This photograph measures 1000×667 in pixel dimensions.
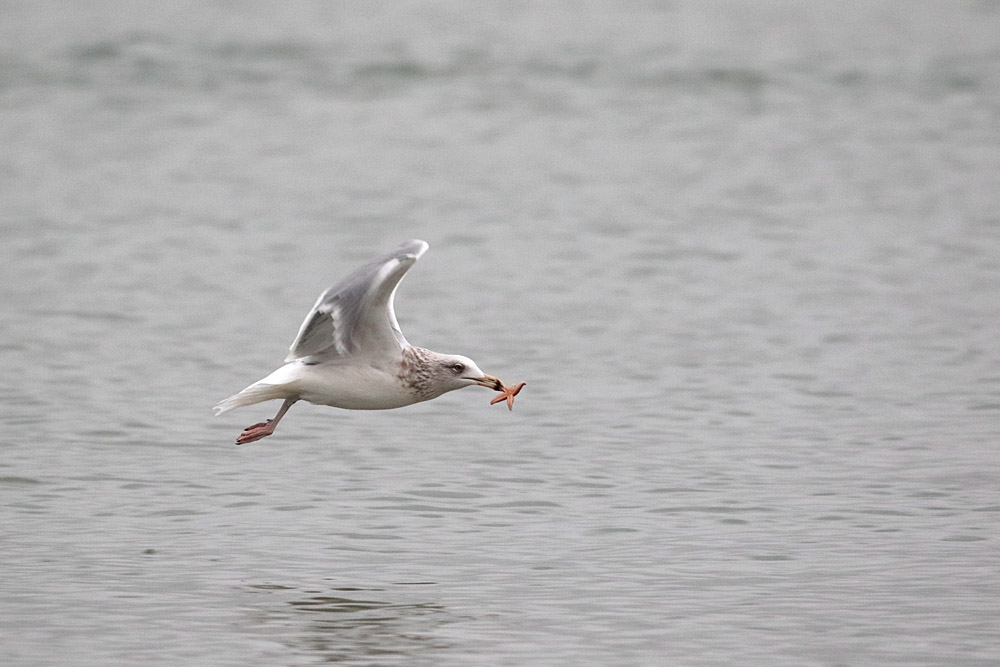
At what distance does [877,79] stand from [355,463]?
892 inches

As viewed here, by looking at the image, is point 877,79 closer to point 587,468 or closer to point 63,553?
point 587,468

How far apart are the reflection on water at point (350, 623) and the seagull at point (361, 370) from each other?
1147 millimetres

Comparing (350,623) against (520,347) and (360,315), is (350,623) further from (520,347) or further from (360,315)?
(520,347)

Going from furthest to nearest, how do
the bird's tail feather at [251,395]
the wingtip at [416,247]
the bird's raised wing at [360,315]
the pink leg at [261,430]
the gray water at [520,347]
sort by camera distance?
the pink leg at [261,430]
the bird's tail feather at [251,395]
the wingtip at [416,247]
the gray water at [520,347]
the bird's raised wing at [360,315]

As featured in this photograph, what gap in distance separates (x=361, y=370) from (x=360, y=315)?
48 cm

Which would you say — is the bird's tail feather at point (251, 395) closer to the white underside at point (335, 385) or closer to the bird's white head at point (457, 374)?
the white underside at point (335, 385)

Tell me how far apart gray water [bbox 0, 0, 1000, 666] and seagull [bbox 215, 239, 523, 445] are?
0.97m

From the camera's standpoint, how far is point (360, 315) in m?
10.6

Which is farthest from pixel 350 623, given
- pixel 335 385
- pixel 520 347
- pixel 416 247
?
pixel 520 347

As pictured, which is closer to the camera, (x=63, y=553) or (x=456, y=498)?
(x=63, y=553)

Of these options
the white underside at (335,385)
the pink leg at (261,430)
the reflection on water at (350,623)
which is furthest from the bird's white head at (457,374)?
the reflection on water at (350,623)

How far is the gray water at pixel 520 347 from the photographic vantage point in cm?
1048

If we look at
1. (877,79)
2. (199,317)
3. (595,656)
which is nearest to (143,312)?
(199,317)

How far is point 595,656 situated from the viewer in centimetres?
974
